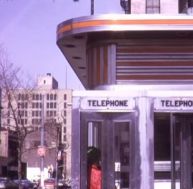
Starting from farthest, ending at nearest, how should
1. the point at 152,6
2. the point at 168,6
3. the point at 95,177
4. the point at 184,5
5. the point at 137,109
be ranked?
the point at 152,6
the point at 168,6
the point at 184,5
the point at 95,177
the point at 137,109

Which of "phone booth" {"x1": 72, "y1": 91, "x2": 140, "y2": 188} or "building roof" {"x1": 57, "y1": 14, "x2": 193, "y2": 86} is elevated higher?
"building roof" {"x1": 57, "y1": 14, "x2": 193, "y2": 86}

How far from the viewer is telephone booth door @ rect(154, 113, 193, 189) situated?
1436cm

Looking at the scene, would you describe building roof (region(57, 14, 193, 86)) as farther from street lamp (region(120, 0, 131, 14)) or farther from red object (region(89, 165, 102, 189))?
street lamp (region(120, 0, 131, 14))

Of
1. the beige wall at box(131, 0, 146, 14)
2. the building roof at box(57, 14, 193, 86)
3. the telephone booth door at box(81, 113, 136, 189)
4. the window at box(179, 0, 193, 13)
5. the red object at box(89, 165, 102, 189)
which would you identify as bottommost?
the red object at box(89, 165, 102, 189)

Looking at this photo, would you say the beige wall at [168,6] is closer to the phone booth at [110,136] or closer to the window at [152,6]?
the window at [152,6]

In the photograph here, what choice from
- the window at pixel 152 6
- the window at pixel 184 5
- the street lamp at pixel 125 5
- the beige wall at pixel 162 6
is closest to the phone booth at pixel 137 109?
the window at pixel 184 5

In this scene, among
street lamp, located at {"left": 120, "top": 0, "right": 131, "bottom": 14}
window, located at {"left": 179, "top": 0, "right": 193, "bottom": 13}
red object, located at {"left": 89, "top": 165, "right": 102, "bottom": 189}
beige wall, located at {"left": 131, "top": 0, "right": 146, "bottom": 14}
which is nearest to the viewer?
red object, located at {"left": 89, "top": 165, "right": 102, "bottom": 189}

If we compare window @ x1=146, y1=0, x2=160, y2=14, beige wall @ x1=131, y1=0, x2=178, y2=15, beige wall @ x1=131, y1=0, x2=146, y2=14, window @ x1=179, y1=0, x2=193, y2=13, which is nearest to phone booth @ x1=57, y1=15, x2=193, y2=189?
window @ x1=179, y1=0, x2=193, y2=13

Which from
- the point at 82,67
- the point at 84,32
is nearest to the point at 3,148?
the point at 82,67

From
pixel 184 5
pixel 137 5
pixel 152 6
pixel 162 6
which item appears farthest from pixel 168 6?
pixel 137 5

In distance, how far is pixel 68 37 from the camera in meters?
15.8

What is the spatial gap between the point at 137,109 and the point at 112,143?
105 cm

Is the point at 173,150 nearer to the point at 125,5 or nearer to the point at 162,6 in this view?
the point at 162,6

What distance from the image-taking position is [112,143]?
1452 cm
